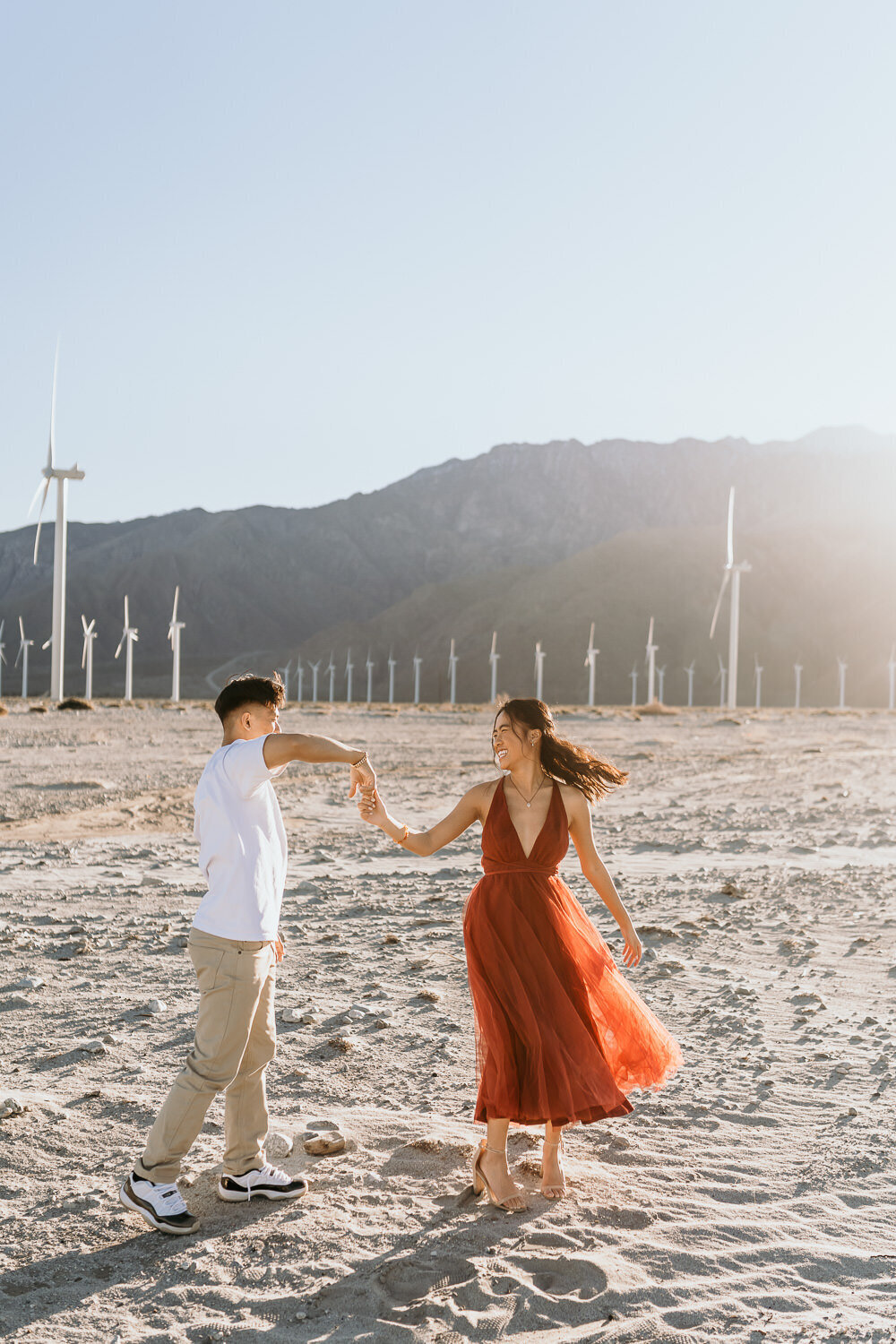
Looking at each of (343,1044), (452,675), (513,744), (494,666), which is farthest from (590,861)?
(452,675)

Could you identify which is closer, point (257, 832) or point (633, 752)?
point (257, 832)

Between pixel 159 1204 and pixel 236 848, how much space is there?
1333mm

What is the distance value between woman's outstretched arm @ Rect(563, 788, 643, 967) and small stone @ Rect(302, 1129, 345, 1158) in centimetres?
152

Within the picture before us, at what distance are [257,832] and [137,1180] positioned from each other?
1.36m

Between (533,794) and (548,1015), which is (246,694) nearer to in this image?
(533,794)

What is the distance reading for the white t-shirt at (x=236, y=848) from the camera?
3971mm

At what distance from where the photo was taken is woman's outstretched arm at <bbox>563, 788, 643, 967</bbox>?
A: 14.9 ft

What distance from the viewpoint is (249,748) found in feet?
12.9

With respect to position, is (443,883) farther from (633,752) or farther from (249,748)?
(633,752)

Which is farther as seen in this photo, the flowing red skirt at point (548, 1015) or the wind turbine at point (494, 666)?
the wind turbine at point (494, 666)

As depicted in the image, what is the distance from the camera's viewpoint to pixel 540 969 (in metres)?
4.36

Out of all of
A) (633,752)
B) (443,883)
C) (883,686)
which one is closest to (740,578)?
(883,686)

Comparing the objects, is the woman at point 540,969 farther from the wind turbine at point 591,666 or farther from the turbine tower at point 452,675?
the turbine tower at point 452,675

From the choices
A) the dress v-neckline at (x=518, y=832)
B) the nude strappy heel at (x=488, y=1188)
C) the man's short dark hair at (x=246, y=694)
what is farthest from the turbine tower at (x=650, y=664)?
the man's short dark hair at (x=246, y=694)
